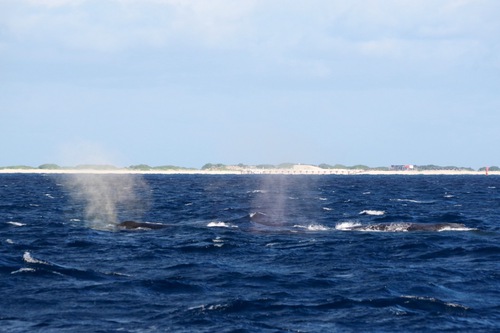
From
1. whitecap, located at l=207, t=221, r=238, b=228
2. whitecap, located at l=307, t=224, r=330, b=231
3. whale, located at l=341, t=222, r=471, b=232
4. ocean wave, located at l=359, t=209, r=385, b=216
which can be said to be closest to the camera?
whale, located at l=341, t=222, r=471, b=232

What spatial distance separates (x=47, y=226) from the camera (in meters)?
51.8

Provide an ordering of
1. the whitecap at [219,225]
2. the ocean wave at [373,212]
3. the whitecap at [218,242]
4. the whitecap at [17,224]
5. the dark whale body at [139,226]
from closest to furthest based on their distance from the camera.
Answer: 1. the whitecap at [218,242]
2. the dark whale body at [139,226]
3. the whitecap at [17,224]
4. the whitecap at [219,225]
5. the ocean wave at [373,212]

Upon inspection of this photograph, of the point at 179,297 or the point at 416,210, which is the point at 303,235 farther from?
the point at 416,210

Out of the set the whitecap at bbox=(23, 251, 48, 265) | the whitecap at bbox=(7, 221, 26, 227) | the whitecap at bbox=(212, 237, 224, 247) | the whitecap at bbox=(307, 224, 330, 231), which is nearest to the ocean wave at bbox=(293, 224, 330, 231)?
the whitecap at bbox=(307, 224, 330, 231)

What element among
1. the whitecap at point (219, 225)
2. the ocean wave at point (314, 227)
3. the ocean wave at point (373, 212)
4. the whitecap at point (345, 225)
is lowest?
the whitecap at point (219, 225)

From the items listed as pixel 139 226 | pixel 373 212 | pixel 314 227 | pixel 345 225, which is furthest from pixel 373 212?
pixel 139 226

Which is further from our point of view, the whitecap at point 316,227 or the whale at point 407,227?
the whitecap at point 316,227

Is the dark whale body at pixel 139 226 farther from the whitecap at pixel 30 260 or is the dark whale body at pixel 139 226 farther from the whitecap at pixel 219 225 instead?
the whitecap at pixel 30 260

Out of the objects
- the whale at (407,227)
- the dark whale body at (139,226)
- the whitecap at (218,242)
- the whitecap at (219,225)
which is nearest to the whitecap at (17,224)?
the dark whale body at (139,226)

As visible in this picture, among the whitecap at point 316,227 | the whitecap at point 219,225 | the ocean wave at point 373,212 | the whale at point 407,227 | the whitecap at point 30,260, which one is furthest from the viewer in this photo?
the ocean wave at point 373,212

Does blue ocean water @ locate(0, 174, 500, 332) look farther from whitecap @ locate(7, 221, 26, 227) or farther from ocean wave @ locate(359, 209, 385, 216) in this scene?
ocean wave @ locate(359, 209, 385, 216)

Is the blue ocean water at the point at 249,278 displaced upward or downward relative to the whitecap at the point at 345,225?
downward

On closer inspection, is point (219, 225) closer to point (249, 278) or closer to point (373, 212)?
point (373, 212)

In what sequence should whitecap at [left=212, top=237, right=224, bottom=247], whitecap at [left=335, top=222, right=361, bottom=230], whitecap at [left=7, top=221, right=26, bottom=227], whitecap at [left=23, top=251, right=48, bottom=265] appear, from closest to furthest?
whitecap at [left=23, top=251, right=48, bottom=265] < whitecap at [left=212, top=237, right=224, bottom=247] < whitecap at [left=335, top=222, right=361, bottom=230] < whitecap at [left=7, top=221, right=26, bottom=227]
